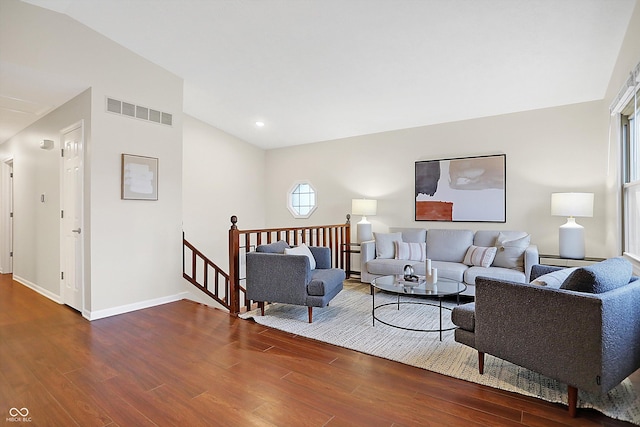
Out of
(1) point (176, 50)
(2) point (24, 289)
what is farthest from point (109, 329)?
(1) point (176, 50)

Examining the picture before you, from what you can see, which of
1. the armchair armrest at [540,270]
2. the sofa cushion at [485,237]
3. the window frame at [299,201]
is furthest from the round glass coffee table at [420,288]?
the window frame at [299,201]

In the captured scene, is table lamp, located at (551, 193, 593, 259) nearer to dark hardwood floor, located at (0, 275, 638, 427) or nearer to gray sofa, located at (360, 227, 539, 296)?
gray sofa, located at (360, 227, 539, 296)

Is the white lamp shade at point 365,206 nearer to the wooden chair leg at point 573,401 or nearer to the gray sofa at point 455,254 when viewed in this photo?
the gray sofa at point 455,254

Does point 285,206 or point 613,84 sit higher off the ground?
point 613,84

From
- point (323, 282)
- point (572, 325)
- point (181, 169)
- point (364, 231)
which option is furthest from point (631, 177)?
point (181, 169)

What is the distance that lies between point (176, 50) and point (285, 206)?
3632 millimetres

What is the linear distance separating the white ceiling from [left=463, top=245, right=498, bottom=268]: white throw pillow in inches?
74.9

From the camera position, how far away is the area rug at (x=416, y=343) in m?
2.09

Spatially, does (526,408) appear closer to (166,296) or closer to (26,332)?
(166,296)

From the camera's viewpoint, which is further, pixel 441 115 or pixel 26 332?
pixel 441 115

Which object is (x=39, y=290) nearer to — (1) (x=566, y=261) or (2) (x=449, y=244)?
(2) (x=449, y=244)

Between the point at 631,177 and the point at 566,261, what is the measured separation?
3.86 feet

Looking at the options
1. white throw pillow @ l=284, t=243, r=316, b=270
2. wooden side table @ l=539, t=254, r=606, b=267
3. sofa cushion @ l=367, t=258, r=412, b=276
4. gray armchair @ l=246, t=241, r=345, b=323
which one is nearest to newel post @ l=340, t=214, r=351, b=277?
sofa cushion @ l=367, t=258, r=412, b=276

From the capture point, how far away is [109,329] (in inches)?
133
